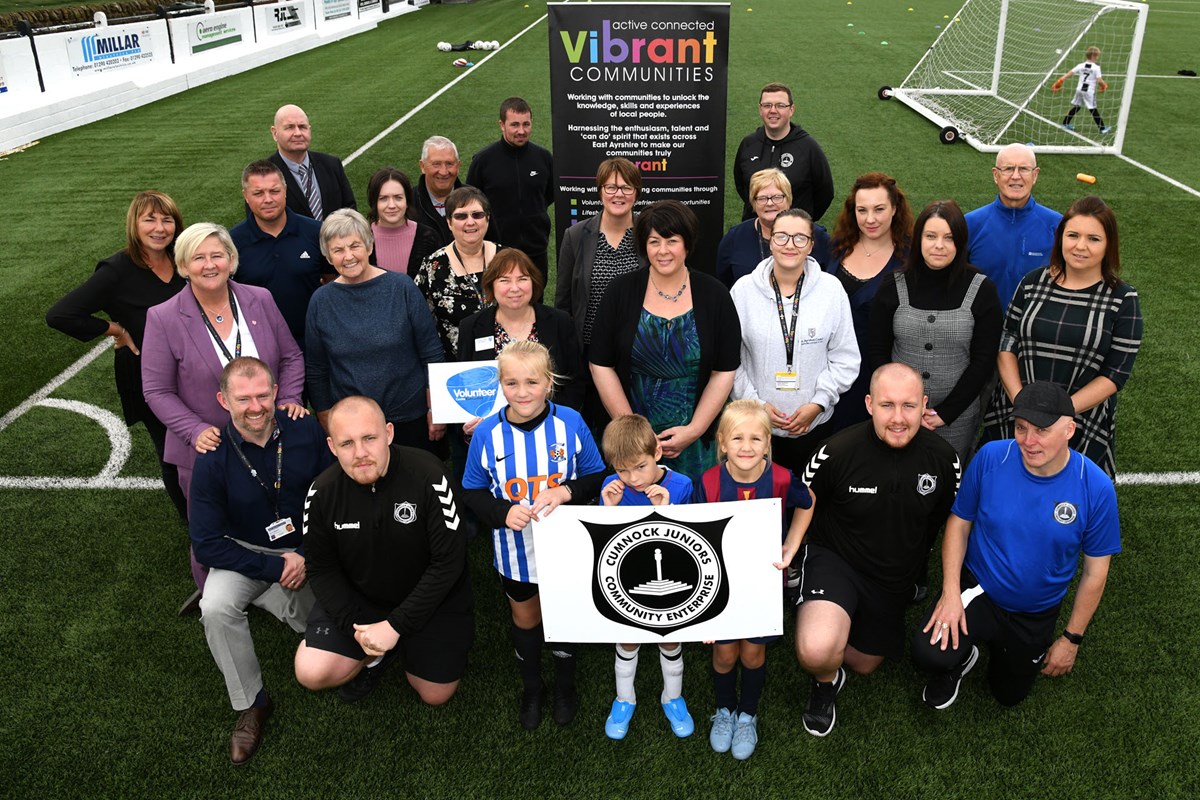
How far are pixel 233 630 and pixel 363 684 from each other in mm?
676

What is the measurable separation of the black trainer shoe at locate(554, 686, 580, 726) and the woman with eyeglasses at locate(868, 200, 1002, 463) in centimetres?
227

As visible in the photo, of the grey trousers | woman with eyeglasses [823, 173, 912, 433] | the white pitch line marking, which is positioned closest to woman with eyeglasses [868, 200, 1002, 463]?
woman with eyeglasses [823, 173, 912, 433]

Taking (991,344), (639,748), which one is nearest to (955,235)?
(991,344)

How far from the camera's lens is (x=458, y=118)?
57.4 feet

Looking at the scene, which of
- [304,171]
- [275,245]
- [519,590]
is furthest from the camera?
[304,171]

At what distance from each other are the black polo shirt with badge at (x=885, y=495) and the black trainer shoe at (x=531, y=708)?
63.9 inches

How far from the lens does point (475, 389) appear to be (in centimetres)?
486

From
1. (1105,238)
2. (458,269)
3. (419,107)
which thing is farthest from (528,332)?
(419,107)

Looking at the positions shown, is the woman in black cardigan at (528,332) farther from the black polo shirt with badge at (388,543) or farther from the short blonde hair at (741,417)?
the short blonde hair at (741,417)

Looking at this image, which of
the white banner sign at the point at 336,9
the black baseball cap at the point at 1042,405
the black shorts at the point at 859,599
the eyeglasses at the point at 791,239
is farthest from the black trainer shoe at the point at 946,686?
the white banner sign at the point at 336,9

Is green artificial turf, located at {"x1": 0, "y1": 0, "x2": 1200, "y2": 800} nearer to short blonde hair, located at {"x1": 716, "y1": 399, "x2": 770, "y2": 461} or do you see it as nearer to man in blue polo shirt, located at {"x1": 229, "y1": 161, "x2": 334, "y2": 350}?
short blonde hair, located at {"x1": 716, "y1": 399, "x2": 770, "y2": 461}

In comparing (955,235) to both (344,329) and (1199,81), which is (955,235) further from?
(1199,81)

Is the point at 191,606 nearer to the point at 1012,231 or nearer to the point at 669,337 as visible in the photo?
the point at 669,337

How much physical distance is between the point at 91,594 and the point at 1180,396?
306 inches
